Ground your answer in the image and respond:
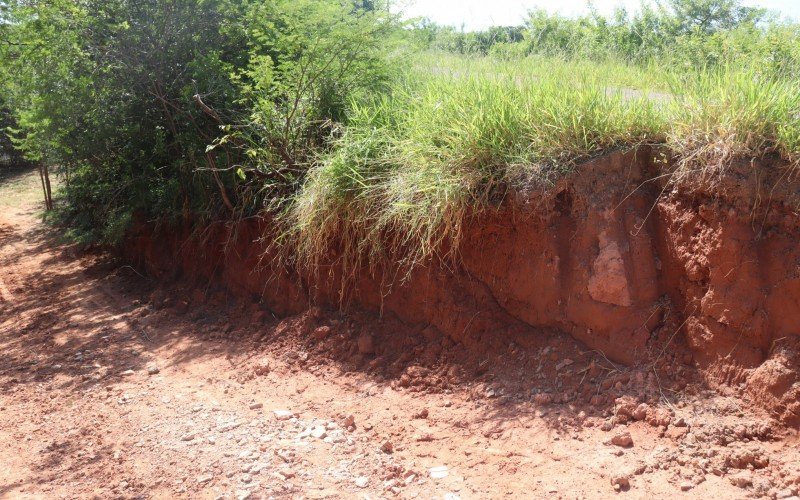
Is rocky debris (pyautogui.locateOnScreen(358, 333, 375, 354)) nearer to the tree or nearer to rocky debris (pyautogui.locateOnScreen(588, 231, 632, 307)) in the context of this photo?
rocky debris (pyautogui.locateOnScreen(588, 231, 632, 307))

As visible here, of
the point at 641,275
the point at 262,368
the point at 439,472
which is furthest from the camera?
the point at 262,368

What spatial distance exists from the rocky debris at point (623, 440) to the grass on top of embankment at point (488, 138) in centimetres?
144

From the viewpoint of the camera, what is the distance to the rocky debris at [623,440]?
3.57m

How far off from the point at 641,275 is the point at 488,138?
1209mm

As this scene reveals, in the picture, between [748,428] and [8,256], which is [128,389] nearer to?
[748,428]

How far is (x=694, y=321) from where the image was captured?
3822mm

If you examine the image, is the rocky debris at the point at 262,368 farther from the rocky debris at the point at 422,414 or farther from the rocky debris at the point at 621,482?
the rocky debris at the point at 621,482

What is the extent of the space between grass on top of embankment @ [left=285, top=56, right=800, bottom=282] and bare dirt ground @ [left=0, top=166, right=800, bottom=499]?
791 millimetres

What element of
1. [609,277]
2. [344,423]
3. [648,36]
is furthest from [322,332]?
[648,36]

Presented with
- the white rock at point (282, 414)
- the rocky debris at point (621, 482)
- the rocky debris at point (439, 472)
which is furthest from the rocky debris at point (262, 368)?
the rocky debris at point (621, 482)

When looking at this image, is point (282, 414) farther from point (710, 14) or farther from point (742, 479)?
point (710, 14)

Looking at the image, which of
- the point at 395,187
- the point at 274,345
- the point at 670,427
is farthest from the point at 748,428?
the point at 274,345

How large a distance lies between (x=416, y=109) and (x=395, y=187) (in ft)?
2.55

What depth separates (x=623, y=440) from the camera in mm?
3578
